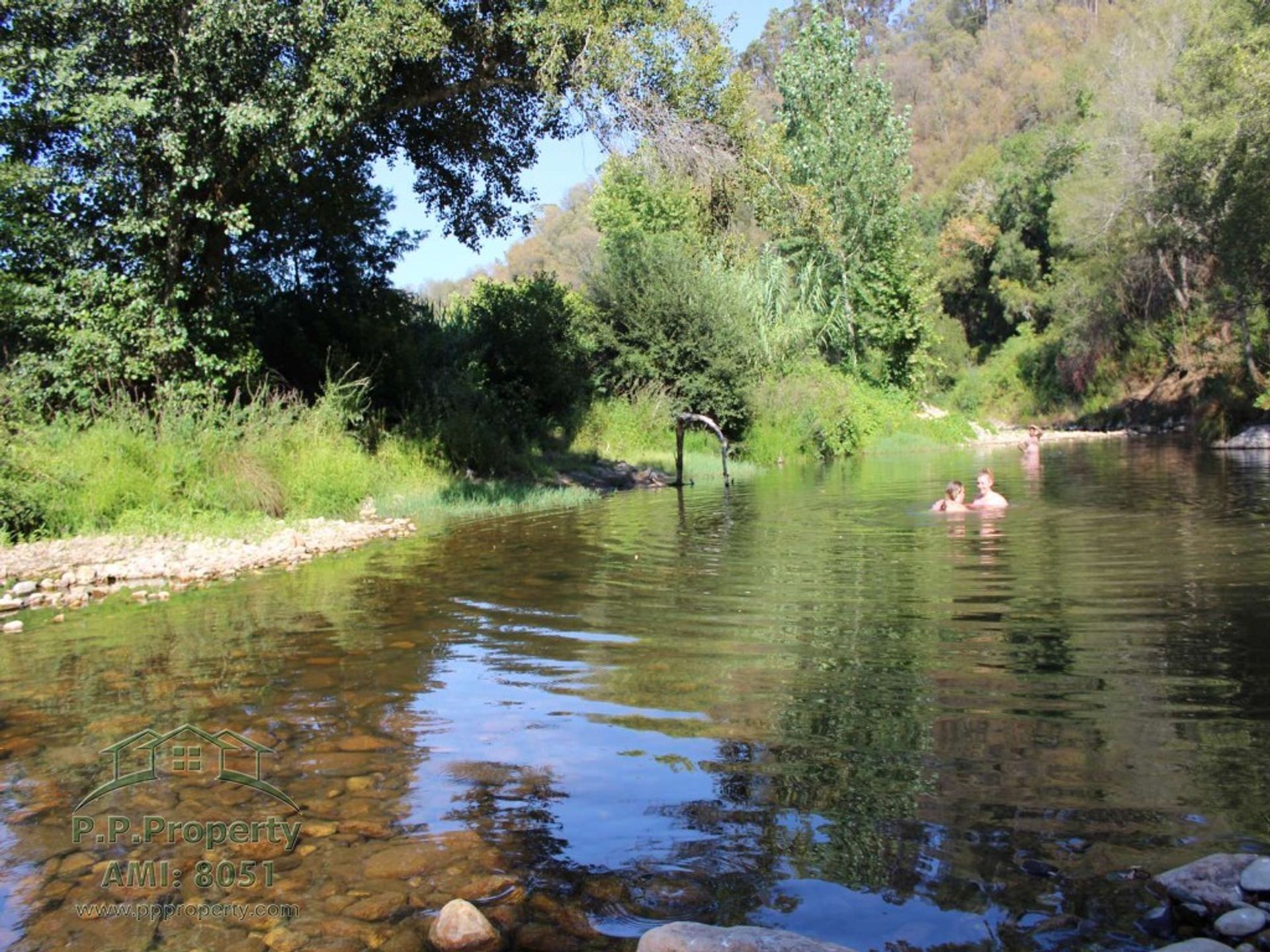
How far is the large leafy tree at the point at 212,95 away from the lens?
14352 millimetres

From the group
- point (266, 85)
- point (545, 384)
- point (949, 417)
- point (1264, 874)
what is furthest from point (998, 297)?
point (1264, 874)

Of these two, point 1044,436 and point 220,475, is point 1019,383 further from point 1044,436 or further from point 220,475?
point 220,475

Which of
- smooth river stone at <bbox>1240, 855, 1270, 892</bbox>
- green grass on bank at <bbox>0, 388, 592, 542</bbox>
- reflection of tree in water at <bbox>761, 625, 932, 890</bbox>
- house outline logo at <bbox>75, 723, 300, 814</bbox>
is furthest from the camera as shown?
green grass on bank at <bbox>0, 388, 592, 542</bbox>

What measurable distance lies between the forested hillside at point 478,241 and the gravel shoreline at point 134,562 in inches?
44.6

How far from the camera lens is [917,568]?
1016 centimetres

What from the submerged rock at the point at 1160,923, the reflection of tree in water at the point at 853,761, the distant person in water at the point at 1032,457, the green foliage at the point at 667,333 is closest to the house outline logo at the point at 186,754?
the reflection of tree in water at the point at 853,761

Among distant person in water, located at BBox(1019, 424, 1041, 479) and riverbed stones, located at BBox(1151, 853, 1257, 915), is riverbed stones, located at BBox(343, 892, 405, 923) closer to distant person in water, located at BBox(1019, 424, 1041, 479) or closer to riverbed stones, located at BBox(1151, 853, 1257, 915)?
riverbed stones, located at BBox(1151, 853, 1257, 915)

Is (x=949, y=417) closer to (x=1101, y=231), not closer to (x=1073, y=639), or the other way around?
(x=1101, y=231)

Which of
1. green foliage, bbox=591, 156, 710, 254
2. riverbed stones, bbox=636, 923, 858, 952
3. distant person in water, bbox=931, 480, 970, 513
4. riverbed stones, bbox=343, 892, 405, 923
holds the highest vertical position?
green foliage, bbox=591, 156, 710, 254

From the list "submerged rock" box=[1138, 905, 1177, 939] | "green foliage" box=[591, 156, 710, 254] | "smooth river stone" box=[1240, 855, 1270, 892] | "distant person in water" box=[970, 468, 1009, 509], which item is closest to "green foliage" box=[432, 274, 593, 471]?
"green foliage" box=[591, 156, 710, 254]

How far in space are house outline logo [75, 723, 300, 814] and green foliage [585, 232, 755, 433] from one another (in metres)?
22.5

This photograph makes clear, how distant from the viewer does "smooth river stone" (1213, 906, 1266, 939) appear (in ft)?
10.0

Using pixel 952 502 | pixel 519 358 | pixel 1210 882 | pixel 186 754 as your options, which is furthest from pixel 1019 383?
pixel 1210 882

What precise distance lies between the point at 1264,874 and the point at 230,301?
Result: 1835cm
